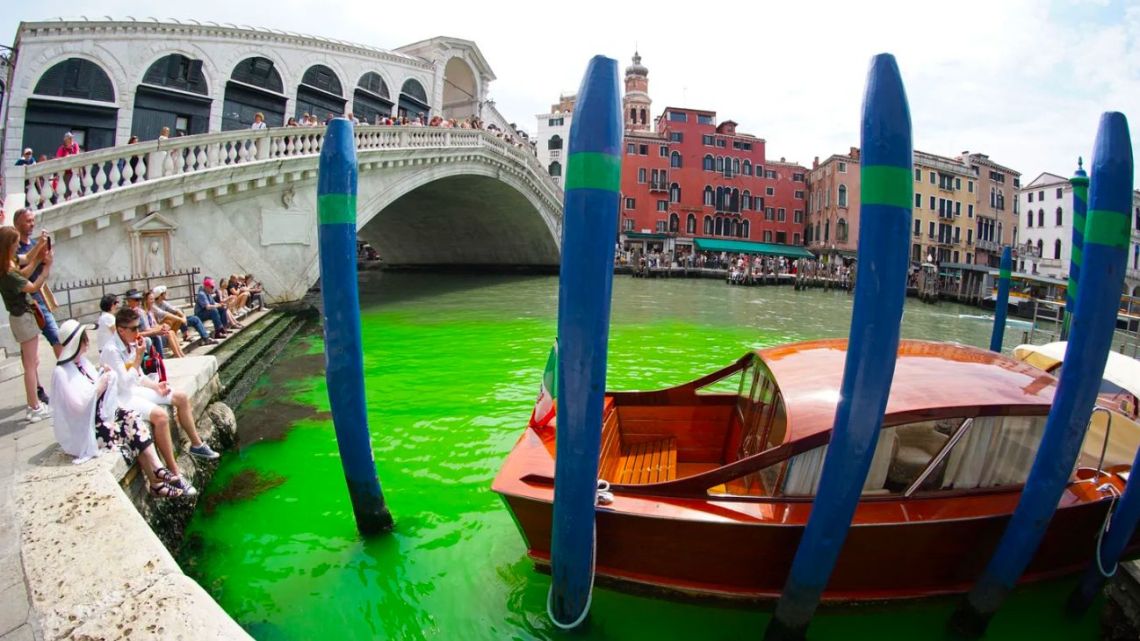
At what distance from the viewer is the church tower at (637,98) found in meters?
51.9

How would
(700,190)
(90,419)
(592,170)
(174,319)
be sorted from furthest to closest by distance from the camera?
(700,190), (174,319), (90,419), (592,170)

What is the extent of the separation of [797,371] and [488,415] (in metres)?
3.93

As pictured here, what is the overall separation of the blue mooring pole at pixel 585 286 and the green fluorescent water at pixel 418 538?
101 centimetres

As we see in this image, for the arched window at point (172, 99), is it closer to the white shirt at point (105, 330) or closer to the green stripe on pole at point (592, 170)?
the white shirt at point (105, 330)

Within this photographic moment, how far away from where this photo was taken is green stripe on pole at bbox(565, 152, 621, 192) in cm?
236

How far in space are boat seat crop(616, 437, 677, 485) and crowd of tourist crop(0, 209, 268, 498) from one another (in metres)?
2.87

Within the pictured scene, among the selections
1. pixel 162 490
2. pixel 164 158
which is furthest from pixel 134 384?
pixel 164 158

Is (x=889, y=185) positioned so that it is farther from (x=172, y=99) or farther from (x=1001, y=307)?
(x=172, y=99)

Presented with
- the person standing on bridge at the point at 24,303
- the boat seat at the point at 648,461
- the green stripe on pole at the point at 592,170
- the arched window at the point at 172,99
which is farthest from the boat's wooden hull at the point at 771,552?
the arched window at the point at 172,99

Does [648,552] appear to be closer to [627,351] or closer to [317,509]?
[317,509]

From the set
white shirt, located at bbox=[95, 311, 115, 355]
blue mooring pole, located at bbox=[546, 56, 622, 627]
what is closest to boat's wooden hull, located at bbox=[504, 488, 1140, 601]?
blue mooring pole, located at bbox=[546, 56, 622, 627]

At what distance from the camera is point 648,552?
3.12 m

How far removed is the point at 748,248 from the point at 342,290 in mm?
40526

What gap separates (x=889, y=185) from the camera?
2.37 m
